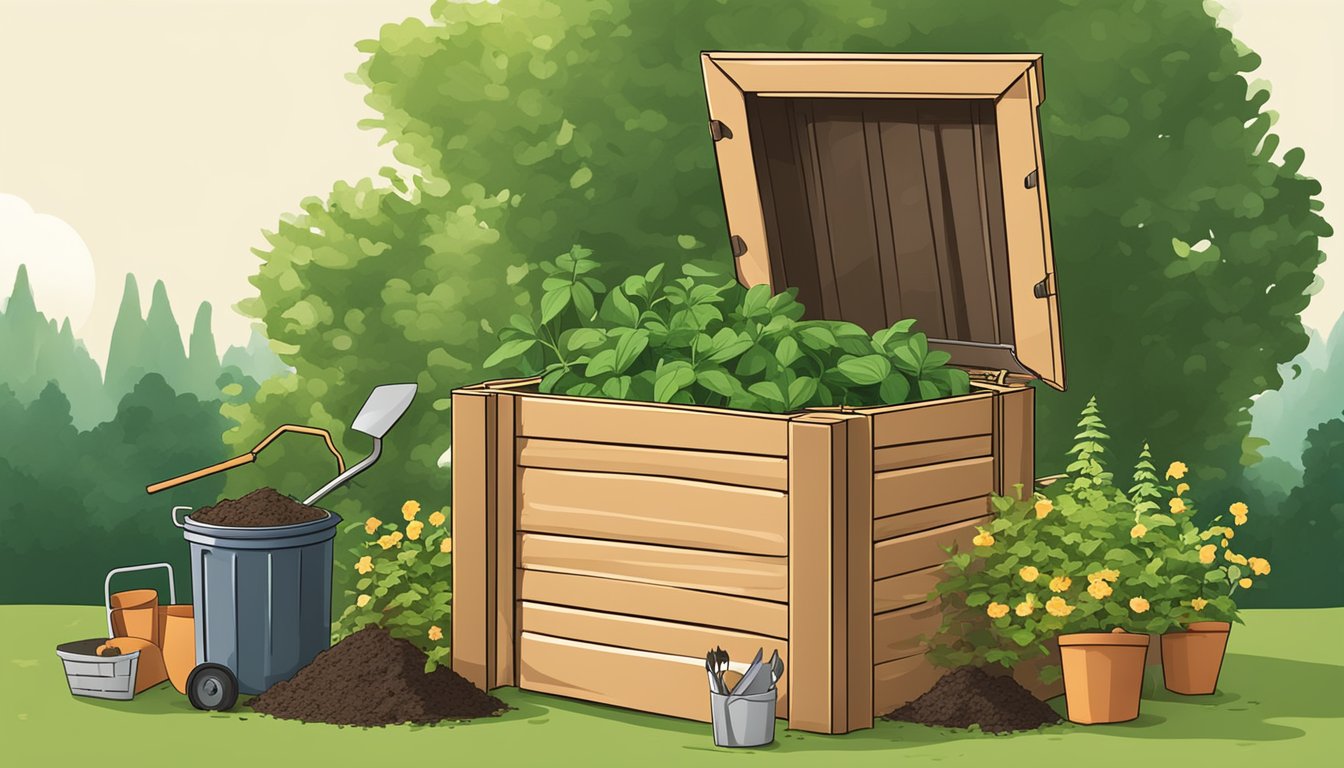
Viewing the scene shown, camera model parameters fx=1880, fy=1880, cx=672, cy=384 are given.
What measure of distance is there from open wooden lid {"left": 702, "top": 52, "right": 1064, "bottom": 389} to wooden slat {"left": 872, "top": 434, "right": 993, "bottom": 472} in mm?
506

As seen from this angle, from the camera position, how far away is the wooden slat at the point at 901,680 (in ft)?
20.1

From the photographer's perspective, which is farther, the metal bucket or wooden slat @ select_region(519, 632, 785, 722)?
the metal bucket

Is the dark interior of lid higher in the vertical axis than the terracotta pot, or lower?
higher

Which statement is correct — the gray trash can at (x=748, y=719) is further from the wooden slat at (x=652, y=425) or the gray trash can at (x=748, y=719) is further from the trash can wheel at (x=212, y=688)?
the trash can wheel at (x=212, y=688)

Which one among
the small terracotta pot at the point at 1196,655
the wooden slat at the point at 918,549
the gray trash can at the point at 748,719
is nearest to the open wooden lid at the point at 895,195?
the wooden slat at the point at 918,549

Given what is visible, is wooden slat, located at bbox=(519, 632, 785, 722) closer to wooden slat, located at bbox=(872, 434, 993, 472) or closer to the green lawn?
the green lawn

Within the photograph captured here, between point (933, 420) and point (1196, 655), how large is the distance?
1371 millimetres

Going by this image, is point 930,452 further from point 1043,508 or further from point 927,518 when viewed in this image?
point 1043,508

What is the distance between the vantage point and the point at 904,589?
243 inches

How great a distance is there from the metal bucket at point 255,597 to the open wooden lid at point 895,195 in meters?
2.00

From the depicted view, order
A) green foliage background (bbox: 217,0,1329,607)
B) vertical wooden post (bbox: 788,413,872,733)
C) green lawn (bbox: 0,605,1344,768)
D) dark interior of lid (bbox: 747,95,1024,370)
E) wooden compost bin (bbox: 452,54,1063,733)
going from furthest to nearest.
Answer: green foliage background (bbox: 217,0,1329,607) < dark interior of lid (bbox: 747,95,1024,370) < wooden compost bin (bbox: 452,54,1063,733) < vertical wooden post (bbox: 788,413,872,733) < green lawn (bbox: 0,605,1344,768)

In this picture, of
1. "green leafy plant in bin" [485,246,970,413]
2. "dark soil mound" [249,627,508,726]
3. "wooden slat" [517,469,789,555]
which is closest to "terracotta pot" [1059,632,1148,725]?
"green leafy plant in bin" [485,246,970,413]

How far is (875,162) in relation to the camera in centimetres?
720

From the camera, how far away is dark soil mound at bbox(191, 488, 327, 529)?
21.2ft
